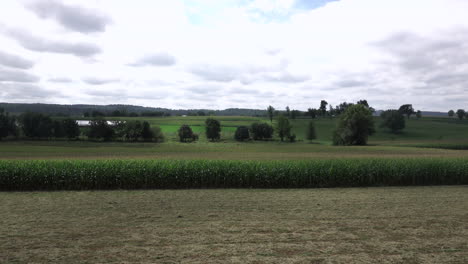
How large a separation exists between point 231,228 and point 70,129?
7504cm

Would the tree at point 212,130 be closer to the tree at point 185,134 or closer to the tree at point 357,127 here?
the tree at point 185,134

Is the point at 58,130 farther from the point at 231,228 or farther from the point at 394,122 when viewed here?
the point at 394,122

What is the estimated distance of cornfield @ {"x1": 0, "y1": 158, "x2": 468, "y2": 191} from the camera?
64.4 ft

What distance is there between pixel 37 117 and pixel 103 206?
6862 centimetres

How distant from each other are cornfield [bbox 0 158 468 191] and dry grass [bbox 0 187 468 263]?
8.05ft

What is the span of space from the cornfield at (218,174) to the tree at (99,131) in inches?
2202

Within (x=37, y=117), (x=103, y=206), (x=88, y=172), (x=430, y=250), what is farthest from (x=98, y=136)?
(x=430, y=250)

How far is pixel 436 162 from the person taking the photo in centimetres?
2380

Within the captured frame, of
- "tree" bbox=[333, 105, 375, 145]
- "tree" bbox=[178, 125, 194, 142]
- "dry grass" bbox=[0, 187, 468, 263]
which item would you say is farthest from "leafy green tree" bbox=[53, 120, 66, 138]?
"tree" bbox=[333, 105, 375, 145]

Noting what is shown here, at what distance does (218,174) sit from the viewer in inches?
826

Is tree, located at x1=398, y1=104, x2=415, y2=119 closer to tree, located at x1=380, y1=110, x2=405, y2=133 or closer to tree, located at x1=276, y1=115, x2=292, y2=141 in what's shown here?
tree, located at x1=380, y1=110, x2=405, y2=133

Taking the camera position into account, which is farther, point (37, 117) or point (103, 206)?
point (37, 117)

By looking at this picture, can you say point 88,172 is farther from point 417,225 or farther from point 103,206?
point 417,225

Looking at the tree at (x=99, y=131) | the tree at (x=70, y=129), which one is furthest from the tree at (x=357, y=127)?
the tree at (x=70, y=129)
